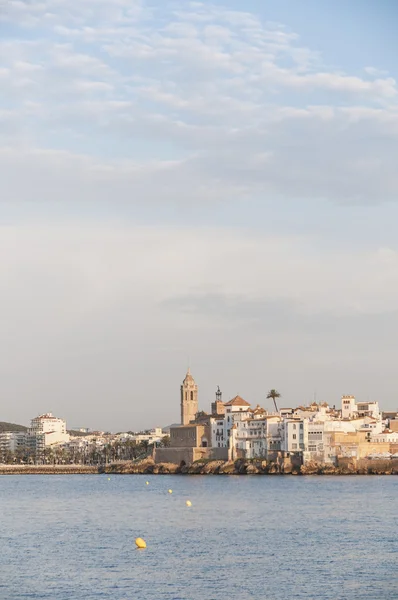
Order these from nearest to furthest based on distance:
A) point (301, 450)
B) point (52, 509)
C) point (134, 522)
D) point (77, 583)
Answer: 1. point (77, 583)
2. point (134, 522)
3. point (52, 509)
4. point (301, 450)

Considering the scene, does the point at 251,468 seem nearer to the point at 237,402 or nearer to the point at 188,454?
the point at 188,454

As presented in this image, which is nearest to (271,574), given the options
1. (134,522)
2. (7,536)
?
(7,536)

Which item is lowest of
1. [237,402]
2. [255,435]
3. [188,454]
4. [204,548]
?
[204,548]

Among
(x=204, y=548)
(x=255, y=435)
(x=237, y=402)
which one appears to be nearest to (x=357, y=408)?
(x=237, y=402)

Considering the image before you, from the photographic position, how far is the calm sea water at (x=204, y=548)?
28.2m

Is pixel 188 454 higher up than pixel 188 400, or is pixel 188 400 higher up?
pixel 188 400

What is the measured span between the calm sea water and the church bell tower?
65.4 metres

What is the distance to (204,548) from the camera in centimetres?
3709

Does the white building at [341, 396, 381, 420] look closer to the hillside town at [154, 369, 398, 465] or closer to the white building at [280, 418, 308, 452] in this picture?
the hillside town at [154, 369, 398, 465]

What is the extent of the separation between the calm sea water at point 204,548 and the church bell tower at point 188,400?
65.4 m

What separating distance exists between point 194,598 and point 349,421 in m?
84.9

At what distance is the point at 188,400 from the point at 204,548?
94.0 metres

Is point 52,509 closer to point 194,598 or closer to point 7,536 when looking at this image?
point 7,536

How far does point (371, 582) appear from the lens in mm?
28594
